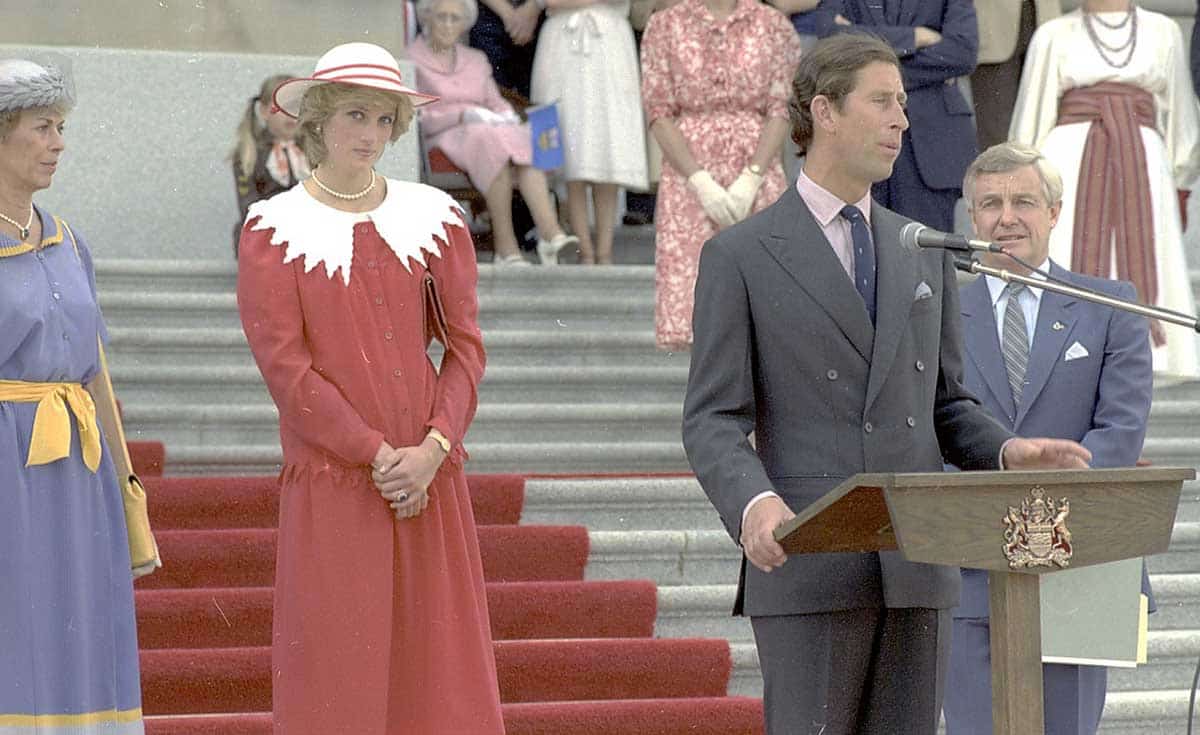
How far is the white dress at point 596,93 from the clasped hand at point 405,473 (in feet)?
13.2

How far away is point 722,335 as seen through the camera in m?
3.61

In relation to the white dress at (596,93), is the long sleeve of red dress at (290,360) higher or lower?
lower

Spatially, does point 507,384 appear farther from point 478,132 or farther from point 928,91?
point 928,91

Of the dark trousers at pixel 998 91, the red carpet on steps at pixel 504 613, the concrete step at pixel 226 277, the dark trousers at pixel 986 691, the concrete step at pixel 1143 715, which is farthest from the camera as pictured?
the dark trousers at pixel 998 91

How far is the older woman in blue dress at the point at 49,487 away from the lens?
4438 mm

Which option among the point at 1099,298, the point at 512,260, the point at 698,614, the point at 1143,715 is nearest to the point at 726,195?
the point at 512,260

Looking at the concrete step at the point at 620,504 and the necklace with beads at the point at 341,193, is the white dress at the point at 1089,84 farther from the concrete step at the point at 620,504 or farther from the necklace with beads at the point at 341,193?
the necklace with beads at the point at 341,193

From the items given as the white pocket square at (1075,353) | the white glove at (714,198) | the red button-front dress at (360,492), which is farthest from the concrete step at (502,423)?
the white pocket square at (1075,353)

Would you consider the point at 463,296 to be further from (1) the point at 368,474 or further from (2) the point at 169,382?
(2) the point at 169,382

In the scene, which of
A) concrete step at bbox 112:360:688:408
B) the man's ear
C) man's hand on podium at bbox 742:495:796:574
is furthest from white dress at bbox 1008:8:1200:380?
man's hand on podium at bbox 742:495:796:574

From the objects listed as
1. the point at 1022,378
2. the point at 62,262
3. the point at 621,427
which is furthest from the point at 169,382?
the point at 1022,378

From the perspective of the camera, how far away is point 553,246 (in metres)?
8.42

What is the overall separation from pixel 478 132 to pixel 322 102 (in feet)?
12.3

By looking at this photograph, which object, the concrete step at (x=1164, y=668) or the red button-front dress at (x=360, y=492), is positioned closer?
the red button-front dress at (x=360, y=492)
